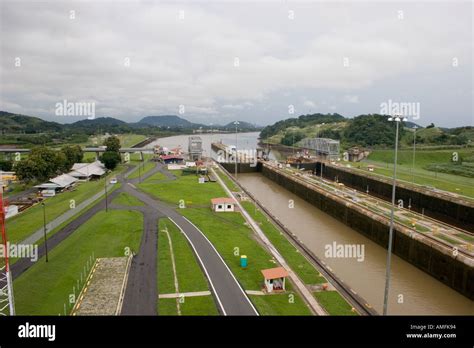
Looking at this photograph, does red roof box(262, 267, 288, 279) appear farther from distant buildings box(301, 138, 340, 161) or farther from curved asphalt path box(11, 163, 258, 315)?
distant buildings box(301, 138, 340, 161)

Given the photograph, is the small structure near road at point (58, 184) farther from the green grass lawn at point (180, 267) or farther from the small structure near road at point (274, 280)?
the small structure near road at point (274, 280)

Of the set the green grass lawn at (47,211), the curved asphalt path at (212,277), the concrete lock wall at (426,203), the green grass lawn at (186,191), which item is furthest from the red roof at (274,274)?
the concrete lock wall at (426,203)

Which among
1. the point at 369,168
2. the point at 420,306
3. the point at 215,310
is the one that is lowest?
the point at 420,306

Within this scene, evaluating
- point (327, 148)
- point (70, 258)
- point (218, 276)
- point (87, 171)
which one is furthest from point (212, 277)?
point (327, 148)

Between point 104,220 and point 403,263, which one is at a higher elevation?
point 104,220
